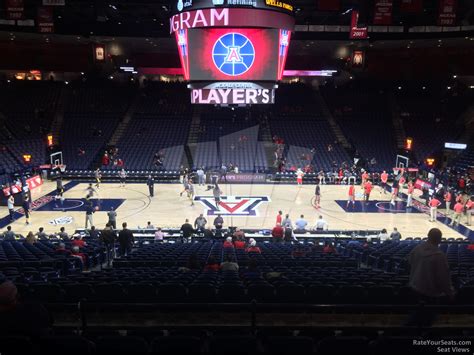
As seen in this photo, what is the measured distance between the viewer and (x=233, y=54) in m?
17.8

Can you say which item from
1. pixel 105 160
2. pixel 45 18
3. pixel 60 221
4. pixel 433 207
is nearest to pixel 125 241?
pixel 60 221

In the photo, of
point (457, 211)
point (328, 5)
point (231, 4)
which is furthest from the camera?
point (457, 211)

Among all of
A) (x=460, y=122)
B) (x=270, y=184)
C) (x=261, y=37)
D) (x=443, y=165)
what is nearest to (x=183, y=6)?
(x=261, y=37)

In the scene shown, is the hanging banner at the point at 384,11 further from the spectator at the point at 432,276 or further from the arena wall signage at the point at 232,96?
the spectator at the point at 432,276

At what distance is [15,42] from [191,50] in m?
27.7

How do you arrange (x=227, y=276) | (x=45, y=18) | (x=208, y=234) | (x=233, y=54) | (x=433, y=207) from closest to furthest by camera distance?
(x=227, y=276) → (x=208, y=234) → (x=233, y=54) → (x=433, y=207) → (x=45, y=18)

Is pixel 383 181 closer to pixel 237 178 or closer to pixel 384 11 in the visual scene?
pixel 237 178

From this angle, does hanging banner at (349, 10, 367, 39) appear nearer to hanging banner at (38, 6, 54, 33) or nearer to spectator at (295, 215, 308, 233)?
spectator at (295, 215, 308, 233)

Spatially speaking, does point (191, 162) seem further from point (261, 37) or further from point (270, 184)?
point (261, 37)

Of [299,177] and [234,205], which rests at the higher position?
[299,177]

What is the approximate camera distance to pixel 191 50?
59.4 ft

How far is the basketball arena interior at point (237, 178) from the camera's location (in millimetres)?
5172

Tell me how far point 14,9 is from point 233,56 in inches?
427

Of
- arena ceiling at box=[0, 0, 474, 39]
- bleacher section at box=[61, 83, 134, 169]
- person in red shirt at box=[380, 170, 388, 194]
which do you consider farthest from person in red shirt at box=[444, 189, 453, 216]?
bleacher section at box=[61, 83, 134, 169]
